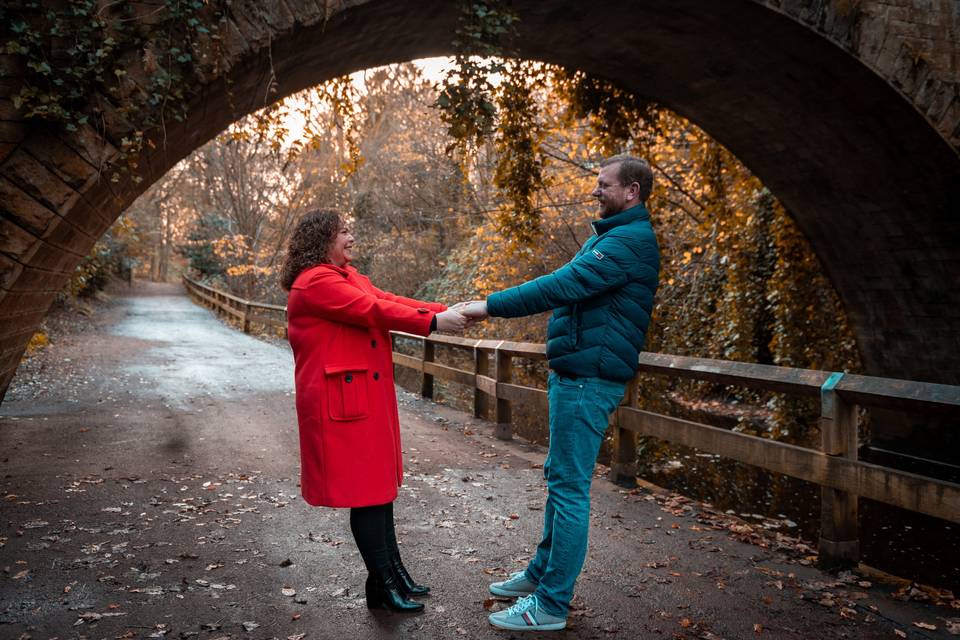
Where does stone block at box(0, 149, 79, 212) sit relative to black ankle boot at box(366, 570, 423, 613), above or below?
above

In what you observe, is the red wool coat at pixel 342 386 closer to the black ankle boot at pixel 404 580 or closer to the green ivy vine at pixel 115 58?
the black ankle boot at pixel 404 580

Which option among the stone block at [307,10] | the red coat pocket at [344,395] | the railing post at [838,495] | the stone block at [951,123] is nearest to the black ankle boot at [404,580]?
the red coat pocket at [344,395]

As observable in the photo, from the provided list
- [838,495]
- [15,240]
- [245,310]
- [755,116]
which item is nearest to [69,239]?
[15,240]

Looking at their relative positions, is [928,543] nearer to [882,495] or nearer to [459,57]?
[882,495]

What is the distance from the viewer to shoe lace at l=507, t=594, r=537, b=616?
3105 mm

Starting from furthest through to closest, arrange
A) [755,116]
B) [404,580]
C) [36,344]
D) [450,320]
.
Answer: [36,344] < [755,116] < [404,580] < [450,320]

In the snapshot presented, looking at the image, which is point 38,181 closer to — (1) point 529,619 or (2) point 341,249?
(2) point 341,249

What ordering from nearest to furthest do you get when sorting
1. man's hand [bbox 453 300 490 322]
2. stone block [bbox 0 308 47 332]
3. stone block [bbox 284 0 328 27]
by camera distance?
man's hand [bbox 453 300 490 322], stone block [bbox 0 308 47 332], stone block [bbox 284 0 328 27]

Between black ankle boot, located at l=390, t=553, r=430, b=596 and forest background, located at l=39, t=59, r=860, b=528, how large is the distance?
3.40 meters

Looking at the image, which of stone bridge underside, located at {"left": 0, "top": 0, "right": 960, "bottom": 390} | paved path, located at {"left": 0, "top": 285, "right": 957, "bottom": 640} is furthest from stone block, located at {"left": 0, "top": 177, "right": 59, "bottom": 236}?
paved path, located at {"left": 0, "top": 285, "right": 957, "bottom": 640}

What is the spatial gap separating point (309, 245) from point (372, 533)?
1.32 metres

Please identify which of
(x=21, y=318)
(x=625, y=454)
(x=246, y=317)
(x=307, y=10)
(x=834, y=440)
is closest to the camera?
(x=834, y=440)

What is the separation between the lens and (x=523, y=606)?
10.2ft

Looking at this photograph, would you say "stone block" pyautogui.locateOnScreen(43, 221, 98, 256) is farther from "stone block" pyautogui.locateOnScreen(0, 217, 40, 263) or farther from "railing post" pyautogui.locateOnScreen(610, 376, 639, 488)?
"railing post" pyautogui.locateOnScreen(610, 376, 639, 488)
